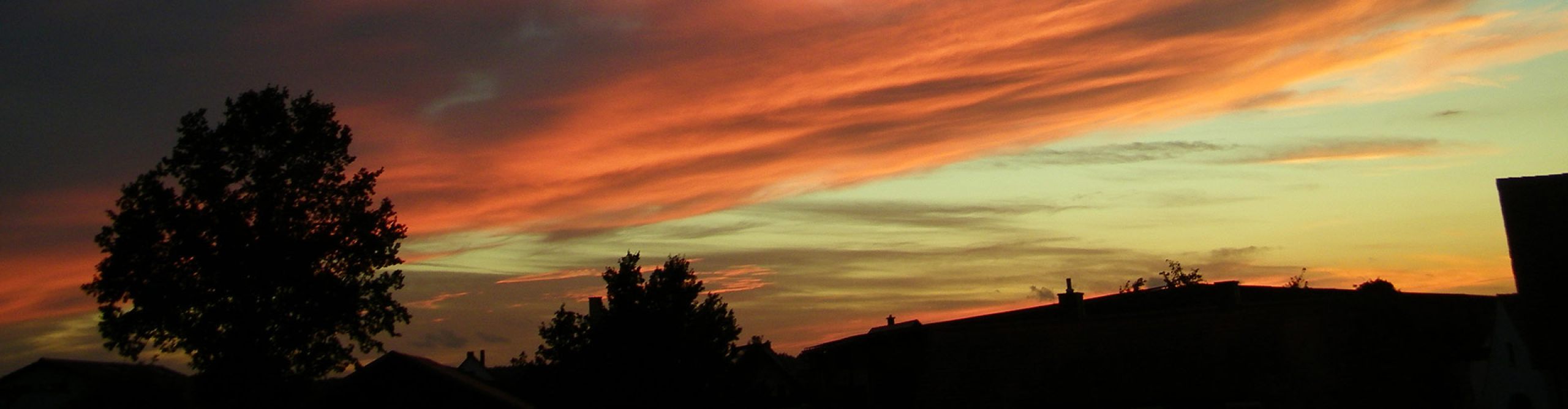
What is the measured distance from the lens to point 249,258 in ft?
134

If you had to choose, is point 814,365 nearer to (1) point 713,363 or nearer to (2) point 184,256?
(1) point 713,363

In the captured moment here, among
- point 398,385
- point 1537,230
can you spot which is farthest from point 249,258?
point 1537,230

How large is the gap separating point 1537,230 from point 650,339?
2961 centimetres

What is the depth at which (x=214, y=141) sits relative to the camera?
141ft

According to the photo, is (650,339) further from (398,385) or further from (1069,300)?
(1069,300)

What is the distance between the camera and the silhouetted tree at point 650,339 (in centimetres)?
4169

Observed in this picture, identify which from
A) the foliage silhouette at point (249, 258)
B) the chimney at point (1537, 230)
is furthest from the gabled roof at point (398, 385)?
the chimney at point (1537, 230)

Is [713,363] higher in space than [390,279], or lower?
lower

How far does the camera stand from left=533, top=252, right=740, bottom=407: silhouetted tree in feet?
137

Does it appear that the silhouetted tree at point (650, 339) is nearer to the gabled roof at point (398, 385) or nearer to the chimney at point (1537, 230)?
the gabled roof at point (398, 385)

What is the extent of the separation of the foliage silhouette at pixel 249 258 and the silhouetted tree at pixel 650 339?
651 centimetres

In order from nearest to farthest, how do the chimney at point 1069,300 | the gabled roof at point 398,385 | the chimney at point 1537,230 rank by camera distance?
the chimney at point 1537,230 < the gabled roof at point 398,385 < the chimney at point 1069,300

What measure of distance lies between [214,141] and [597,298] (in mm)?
14672

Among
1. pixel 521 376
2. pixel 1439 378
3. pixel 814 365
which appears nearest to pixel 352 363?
pixel 521 376
